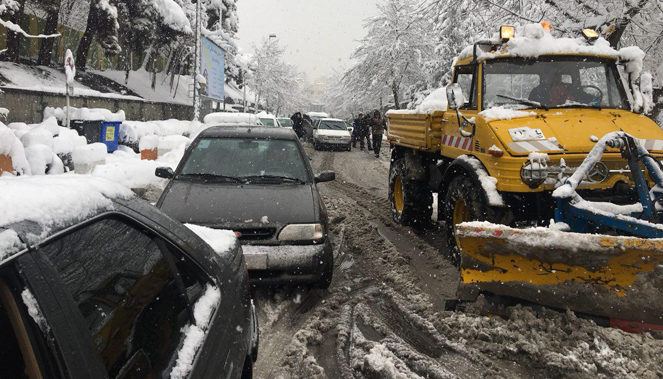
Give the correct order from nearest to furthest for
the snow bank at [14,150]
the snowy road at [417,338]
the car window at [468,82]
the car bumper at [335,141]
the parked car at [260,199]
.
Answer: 1. the snowy road at [417,338]
2. the parked car at [260,199]
3. the car window at [468,82]
4. the snow bank at [14,150]
5. the car bumper at [335,141]

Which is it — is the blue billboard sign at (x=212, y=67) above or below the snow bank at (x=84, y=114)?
above

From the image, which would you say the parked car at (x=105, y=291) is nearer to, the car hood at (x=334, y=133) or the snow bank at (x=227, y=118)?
the snow bank at (x=227, y=118)

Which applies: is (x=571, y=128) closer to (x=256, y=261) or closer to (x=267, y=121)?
(x=256, y=261)

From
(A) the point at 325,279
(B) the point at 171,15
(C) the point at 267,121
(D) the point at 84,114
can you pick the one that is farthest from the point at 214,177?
(B) the point at 171,15

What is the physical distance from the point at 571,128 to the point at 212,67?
30.9 metres

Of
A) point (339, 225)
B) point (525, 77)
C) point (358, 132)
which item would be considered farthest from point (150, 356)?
point (358, 132)

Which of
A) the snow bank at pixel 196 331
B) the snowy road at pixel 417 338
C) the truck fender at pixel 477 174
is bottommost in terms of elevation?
the snowy road at pixel 417 338

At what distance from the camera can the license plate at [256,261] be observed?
421 centimetres

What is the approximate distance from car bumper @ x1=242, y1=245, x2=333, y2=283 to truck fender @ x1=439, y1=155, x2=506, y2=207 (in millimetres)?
1699

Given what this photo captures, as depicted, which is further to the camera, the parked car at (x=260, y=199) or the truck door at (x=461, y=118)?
the truck door at (x=461, y=118)

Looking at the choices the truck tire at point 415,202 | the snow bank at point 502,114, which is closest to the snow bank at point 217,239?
the snow bank at point 502,114

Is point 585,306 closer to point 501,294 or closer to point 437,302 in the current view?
point 501,294

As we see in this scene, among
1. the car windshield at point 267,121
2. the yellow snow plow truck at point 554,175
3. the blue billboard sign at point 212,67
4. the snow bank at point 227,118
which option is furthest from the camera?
the blue billboard sign at point 212,67

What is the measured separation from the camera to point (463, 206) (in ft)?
18.1
